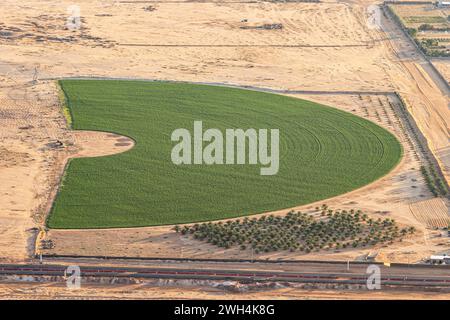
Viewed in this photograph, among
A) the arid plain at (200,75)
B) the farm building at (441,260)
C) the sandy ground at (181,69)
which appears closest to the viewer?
the farm building at (441,260)

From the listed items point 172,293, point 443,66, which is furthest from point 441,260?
point 443,66

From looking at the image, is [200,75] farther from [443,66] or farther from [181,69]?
[443,66]

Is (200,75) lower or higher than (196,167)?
higher

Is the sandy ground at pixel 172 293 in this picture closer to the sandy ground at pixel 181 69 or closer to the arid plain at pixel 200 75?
the arid plain at pixel 200 75

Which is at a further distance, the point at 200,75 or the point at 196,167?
the point at 200,75

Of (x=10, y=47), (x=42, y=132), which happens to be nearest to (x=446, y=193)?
(x=42, y=132)

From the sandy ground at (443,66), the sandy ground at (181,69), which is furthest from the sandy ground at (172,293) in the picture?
the sandy ground at (443,66)

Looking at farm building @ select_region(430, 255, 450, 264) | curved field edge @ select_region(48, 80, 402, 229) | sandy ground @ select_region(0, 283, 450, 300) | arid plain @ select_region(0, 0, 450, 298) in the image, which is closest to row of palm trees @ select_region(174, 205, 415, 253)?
arid plain @ select_region(0, 0, 450, 298)
